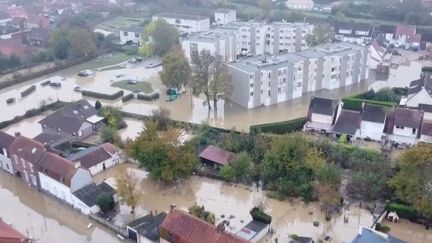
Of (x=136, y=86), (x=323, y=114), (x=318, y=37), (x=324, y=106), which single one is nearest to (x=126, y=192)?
(x=323, y=114)

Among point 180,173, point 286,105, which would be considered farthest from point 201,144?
point 286,105

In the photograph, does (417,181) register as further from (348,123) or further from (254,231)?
(348,123)

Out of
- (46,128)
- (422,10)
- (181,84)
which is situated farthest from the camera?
(422,10)

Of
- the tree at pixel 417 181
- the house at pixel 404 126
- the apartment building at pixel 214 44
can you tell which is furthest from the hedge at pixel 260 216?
the apartment building at pixel 214 44

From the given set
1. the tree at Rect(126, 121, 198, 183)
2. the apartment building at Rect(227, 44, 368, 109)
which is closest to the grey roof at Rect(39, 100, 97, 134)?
the tree at Rect(126, 121, 198, 183)

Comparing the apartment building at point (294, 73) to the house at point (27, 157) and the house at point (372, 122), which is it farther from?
the house at point (27, 157)

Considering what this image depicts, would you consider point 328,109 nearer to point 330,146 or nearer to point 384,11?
point 330,146
